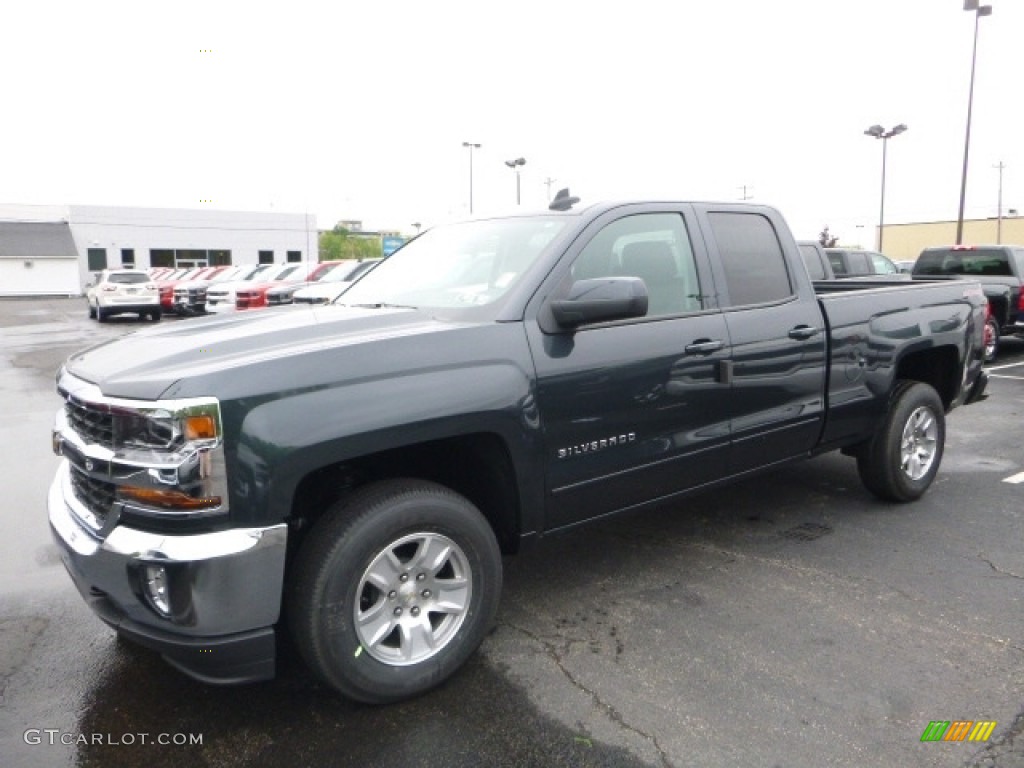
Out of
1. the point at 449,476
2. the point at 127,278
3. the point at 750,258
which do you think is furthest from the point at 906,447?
the point at 127,278

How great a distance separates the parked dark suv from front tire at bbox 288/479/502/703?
1146 cm

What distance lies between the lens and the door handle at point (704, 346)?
382cm

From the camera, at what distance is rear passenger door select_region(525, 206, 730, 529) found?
11.0 ft

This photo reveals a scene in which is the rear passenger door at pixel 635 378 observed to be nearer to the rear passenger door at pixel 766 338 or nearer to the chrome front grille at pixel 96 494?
the rear passenger door at pixel 766 338

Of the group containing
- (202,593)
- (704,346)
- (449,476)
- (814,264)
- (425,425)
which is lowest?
(202,593)

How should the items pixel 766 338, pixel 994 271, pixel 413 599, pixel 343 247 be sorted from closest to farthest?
pixel 413 599
pixel 766 338
pixel 994 271
pixel 343 247

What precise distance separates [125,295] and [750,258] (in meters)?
22.6

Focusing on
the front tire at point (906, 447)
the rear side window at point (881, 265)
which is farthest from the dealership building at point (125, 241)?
the front tire at point (906, 447)

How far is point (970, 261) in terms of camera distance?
43.3 feet

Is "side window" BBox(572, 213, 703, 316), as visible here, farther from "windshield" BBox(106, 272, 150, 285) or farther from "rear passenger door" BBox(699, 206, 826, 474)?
"windshield" BBox(106, 272, 150, 285)

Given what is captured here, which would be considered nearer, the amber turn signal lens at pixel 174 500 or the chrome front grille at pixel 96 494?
the amber turn signal lens at pixel 174 500

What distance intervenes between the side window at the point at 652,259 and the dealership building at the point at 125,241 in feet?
146

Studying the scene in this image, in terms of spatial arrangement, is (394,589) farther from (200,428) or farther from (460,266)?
(460,266)

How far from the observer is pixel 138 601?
2.61 meters
